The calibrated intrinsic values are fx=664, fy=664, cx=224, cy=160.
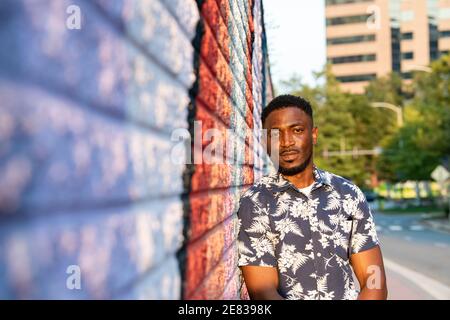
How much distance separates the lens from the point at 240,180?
145 inches

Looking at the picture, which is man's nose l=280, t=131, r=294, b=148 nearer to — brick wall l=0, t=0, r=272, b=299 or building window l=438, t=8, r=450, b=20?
brick wall l=0, t=0, r=272, b=299

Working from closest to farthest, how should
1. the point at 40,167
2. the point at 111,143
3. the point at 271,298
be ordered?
the point at 40,167
the point at 111,143
the point at 271,298

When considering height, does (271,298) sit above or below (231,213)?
below

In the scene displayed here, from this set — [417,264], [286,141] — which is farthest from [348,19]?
[286,141]

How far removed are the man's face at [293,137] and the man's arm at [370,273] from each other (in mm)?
431

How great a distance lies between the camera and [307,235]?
8.52 ft

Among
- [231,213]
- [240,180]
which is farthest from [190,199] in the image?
[240,180]

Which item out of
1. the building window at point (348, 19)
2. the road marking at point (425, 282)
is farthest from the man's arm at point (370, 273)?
the building window at point (348, 19)

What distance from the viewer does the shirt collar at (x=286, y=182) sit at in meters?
2.70

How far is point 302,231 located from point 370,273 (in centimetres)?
32

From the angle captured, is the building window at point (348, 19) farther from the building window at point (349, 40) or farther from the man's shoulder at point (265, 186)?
the man's shoulder at point (265, 186)

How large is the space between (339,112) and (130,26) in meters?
62.2

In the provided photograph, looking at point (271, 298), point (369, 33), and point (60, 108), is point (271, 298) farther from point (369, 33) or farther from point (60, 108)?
point (369, 33)

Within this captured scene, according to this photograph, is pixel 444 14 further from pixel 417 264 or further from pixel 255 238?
pixel 255 238
